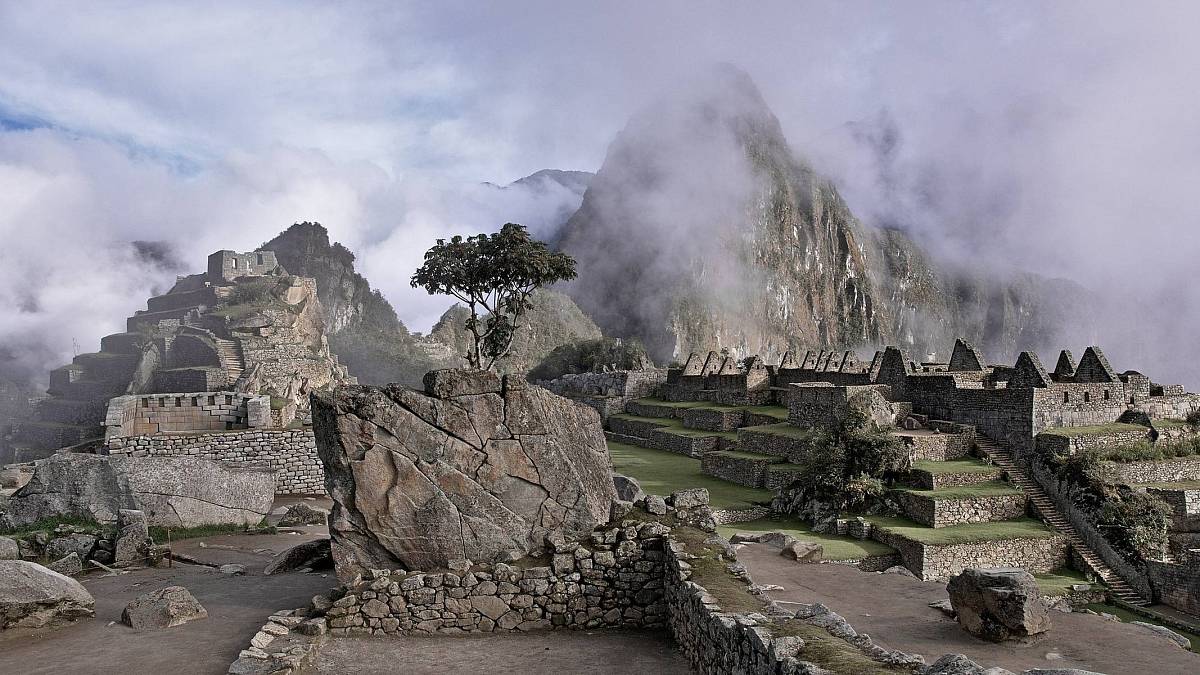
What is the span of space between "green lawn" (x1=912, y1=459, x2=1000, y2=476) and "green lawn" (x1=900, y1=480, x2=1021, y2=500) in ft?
1.48

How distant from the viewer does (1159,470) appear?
22.8 metres

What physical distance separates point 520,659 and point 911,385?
2388cm

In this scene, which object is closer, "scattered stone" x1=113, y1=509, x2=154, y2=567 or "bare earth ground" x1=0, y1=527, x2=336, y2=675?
"bare earth ground" x1=0, y1=527, x2=336, y2=675

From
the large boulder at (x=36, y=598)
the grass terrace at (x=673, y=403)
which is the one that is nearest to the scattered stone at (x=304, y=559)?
the large boulder at (x=36, y=598)

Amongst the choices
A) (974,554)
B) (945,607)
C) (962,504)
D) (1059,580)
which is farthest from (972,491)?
(945,607)

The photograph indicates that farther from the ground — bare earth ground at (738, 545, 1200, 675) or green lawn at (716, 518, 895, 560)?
bare earth ground at (738, 545, 1200, 675)

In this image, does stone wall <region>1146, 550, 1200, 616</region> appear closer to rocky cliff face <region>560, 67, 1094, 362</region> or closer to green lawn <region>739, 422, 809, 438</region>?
green lawn <region>739, 422, 809, 438</region>

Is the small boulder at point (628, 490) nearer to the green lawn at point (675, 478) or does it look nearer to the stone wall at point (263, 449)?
the green lawn at point (675, 478)

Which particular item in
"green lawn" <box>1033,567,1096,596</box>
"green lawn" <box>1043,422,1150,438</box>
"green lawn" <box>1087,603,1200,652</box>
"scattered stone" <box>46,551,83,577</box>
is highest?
"green lawn" <box>1043,422,1150,438</box>

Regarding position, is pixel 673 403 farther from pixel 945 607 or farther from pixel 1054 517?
pixel 945 607

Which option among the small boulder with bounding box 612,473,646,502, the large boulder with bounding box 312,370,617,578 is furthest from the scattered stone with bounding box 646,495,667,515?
the small boulder with bounding box 612,473,646,502

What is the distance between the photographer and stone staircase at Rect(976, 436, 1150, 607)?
19.0 meters

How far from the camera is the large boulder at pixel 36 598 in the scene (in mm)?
9609

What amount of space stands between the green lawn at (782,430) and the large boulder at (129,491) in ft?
57.5
